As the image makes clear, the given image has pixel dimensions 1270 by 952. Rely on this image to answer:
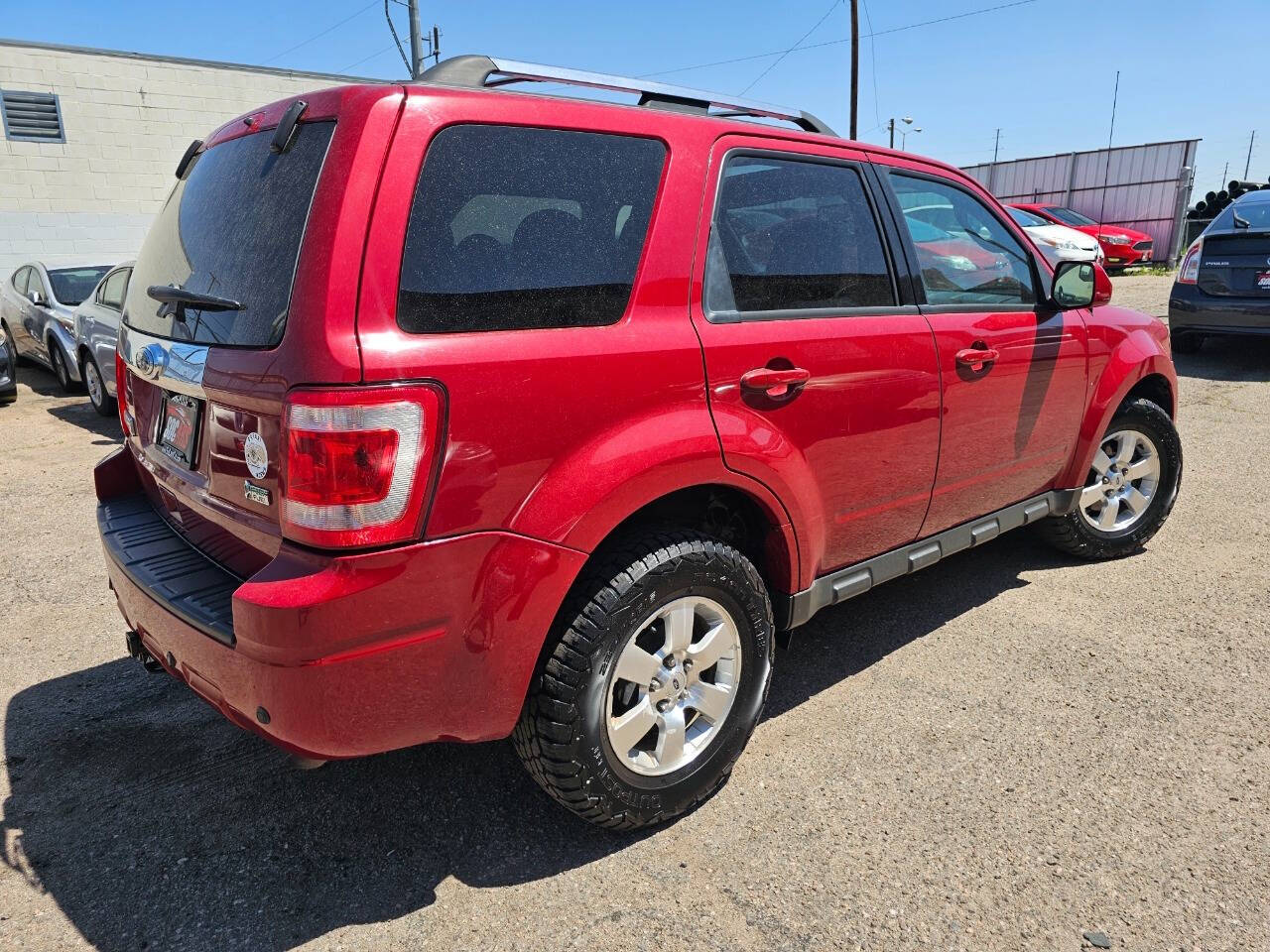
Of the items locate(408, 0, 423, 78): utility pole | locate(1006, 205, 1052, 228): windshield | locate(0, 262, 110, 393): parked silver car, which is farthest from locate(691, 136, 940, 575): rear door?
locate(408, 0, 423, 78): utility pole

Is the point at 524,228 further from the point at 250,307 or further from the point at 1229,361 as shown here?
the point at 1229,361

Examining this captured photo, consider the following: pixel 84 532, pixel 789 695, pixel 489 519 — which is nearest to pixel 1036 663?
pixel 789 695

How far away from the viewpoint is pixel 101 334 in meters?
8.08

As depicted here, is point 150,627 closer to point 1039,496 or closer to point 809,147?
point 809,147

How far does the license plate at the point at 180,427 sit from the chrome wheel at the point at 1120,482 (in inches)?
147

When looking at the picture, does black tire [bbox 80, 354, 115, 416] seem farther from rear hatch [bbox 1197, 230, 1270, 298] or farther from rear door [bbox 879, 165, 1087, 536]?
rear hatch [bbox 1197, 230, 1270, 298]

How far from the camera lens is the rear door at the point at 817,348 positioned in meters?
2.52

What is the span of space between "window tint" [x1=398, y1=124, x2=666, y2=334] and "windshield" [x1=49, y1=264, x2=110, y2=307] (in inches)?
378

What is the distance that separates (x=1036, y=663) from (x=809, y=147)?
2.10 metres

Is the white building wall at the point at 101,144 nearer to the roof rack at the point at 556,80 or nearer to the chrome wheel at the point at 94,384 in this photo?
the chrome wheel at the point at 94,384

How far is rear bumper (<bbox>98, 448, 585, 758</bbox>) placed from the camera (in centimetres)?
189

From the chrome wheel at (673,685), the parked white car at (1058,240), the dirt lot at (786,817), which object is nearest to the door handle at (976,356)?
the dirt lot at (786,817)

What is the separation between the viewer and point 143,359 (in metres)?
2.50

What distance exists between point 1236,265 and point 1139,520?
18.1ft
